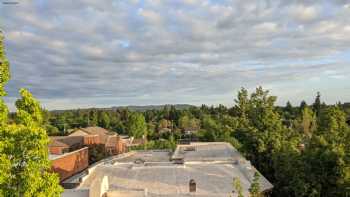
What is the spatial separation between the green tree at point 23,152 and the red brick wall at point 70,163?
18.0m

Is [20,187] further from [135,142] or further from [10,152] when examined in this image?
[135,142]

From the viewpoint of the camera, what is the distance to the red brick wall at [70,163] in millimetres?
25277

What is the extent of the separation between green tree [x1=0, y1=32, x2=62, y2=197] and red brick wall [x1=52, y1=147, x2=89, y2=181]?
18024mm

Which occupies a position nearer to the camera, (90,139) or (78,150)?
(78,150)

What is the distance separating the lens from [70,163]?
2814 centimetres

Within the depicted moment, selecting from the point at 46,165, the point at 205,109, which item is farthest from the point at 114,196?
the point at 205,109

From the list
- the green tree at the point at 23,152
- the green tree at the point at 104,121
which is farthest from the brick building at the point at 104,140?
the green tree at the point at 23,152

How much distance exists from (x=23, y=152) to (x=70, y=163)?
22.7 meters

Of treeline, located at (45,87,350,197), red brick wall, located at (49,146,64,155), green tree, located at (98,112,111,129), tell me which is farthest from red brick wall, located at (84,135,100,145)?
green tree, located at (98,112,111,129)

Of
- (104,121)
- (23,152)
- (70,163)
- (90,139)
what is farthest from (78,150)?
(104,121)

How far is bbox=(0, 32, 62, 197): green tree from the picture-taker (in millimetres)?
6348

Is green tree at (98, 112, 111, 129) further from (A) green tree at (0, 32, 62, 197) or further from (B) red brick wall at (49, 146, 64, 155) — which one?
(A) green tree at (0, 32, 62, 197)

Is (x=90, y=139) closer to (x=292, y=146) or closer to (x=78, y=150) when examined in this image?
(x=78, y=150)

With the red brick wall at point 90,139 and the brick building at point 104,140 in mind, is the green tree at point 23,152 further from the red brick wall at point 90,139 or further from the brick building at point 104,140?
the brick building at point 104,140
